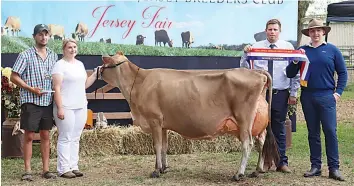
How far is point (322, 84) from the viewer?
21.1 ft

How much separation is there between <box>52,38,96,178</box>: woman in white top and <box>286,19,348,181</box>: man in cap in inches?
95.3

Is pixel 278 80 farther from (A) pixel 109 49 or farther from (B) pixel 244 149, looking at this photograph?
(A) pixel 109 49

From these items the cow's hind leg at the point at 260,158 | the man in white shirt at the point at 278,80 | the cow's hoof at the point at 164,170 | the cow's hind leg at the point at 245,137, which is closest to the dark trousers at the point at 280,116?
the man in white shirt at the point at 278,80

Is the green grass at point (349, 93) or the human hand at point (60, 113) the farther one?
the green grass at point (349, 93)

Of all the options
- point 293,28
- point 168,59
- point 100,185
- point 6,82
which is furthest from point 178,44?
point 100,185

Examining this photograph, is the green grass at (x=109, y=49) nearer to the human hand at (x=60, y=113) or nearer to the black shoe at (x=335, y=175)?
the human hand at (x=60, y=113)

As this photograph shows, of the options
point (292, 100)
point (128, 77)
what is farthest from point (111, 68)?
point (292, 100)

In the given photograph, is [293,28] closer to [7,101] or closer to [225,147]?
[225,147]

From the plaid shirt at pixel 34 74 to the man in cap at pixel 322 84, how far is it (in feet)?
9.06

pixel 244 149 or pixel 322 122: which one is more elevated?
pixel 322 122

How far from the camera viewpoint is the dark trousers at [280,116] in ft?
22.7

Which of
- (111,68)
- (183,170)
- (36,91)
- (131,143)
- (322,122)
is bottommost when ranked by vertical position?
(183,170)

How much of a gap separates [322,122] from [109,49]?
3967 millimetres

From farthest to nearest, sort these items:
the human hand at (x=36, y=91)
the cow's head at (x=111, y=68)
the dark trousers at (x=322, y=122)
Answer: the cow's head at (x=111, y=68) < the dark trousers at (x=322, y=122) < the human hand at (x=36, y=91)
